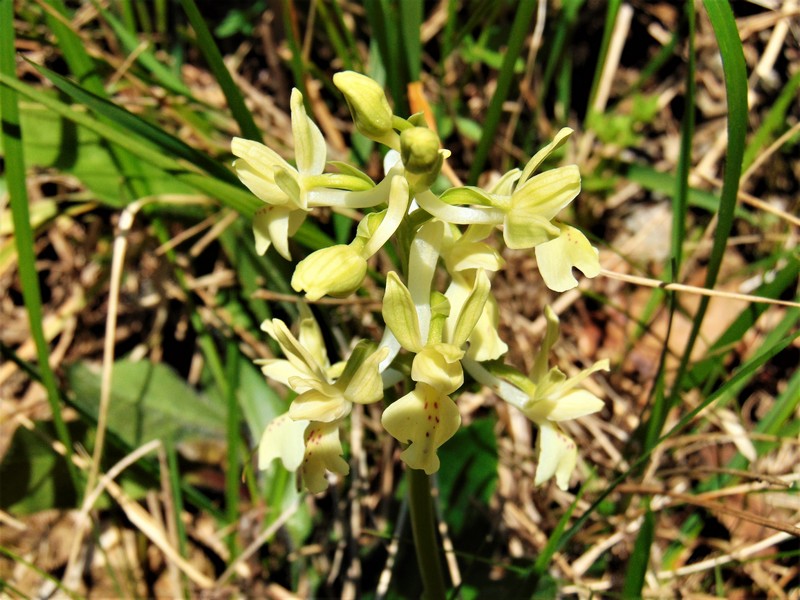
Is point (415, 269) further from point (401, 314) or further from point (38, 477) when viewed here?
point (38, 477)

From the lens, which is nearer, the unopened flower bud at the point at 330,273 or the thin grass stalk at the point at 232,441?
the unopened flower bud at the point at 330,273

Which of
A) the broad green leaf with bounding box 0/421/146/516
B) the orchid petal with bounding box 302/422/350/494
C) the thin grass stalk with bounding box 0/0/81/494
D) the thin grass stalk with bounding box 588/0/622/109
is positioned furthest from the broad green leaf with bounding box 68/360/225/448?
the thin grass stalk with bounding box 588/0/622/109

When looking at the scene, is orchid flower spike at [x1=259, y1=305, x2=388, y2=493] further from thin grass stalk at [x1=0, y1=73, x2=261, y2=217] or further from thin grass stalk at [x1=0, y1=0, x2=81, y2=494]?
thin grass stalk at [x1=0, y1=0, x2=81, y2=494]

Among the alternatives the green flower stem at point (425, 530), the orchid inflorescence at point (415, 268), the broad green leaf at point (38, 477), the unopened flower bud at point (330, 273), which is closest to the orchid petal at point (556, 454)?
the orchid inflorescence at point (415, 268)

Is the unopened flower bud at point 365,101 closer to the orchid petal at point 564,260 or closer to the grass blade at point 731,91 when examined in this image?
the orchid petal at point 564,260

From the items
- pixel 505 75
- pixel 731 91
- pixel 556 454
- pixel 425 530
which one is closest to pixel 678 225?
pixel 731 91

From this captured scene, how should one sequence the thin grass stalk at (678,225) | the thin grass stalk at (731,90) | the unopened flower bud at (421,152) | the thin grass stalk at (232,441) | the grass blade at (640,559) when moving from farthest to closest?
1. the thin grass stalk at (232,441)
2. the thin grass stalk at (678,225)
3. the grass blade at (640,559)
4. the thin grass stalk at (731,90)
5. the unopened flower bud at (421,152)
